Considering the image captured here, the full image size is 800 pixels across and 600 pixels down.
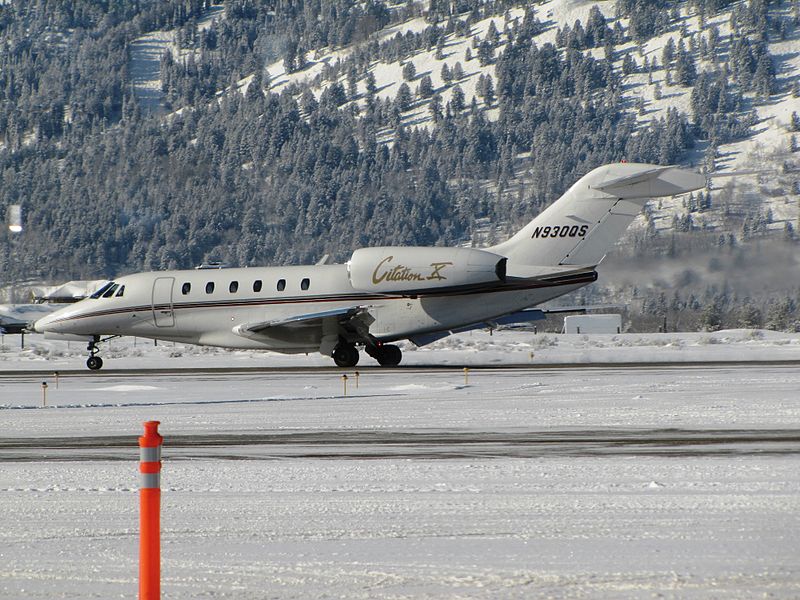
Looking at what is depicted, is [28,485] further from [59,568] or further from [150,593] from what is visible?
[150,593]

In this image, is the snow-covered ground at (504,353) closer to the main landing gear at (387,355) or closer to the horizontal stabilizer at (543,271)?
the main landing gear at (387,355)

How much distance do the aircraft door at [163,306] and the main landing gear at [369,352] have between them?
5.12m

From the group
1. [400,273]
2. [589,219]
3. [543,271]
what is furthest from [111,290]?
[589,219]

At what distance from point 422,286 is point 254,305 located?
4.98 meters

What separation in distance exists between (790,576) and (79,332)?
31958mm

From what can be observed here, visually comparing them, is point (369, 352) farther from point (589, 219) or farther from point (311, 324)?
point (589, 219)

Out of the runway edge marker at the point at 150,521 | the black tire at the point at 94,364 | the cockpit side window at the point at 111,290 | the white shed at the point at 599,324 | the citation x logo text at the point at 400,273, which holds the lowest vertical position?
the white shed at the point at 599,324

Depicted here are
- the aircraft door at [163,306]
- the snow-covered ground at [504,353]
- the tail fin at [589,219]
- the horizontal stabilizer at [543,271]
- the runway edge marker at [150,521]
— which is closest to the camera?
the runway edge marker at [150,521]

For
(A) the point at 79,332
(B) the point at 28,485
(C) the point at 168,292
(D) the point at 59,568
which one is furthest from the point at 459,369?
(D) the point at 59,568

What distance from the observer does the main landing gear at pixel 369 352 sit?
→ 1357 inches

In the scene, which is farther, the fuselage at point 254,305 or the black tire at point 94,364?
the black tire at point 94,364

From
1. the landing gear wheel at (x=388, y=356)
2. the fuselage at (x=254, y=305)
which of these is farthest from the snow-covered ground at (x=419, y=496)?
the landing gear wheel at (x=388, y=356)

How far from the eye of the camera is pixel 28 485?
1198 cm

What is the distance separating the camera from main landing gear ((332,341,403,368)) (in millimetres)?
34469
